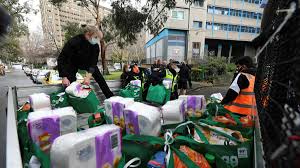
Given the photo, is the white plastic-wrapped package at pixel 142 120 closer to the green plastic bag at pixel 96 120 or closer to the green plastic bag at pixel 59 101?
the green plastic bag at pixel 96 120

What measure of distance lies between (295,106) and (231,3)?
3716cm

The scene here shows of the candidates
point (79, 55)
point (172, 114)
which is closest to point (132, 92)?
point (79, 55)

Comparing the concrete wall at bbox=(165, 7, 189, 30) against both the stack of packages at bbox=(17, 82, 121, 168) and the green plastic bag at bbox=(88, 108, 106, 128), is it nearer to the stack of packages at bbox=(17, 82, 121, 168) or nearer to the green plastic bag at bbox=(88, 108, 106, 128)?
the stack of packages at bbox=(17, 82, 121, 168)

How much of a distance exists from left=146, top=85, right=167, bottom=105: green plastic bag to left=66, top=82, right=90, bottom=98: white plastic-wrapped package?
1864 mm

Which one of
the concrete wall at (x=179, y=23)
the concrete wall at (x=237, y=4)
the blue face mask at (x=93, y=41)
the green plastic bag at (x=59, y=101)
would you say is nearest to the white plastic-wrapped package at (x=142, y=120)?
the green plastic bag at (x=59, y=101)

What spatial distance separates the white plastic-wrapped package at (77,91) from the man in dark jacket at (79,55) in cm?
30

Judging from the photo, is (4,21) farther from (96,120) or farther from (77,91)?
(77,91)

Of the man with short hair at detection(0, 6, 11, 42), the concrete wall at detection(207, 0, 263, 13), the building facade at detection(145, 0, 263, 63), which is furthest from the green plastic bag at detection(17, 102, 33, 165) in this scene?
the concrete wall at detection(207, 0, 263, 13)

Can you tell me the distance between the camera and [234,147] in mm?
1397

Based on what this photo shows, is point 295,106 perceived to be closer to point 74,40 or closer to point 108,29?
point 74,40

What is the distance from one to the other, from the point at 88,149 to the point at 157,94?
3441 mm

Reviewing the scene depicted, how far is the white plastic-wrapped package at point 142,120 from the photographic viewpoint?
5.16 ft

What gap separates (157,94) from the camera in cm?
452

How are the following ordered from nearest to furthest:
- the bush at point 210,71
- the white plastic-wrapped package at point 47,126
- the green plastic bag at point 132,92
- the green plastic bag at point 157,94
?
the white plastic-wrapped package at point 47,126, the green plastic bag at point 132,92, the green plastic bag at point 157,94, the bush at point 210,71
